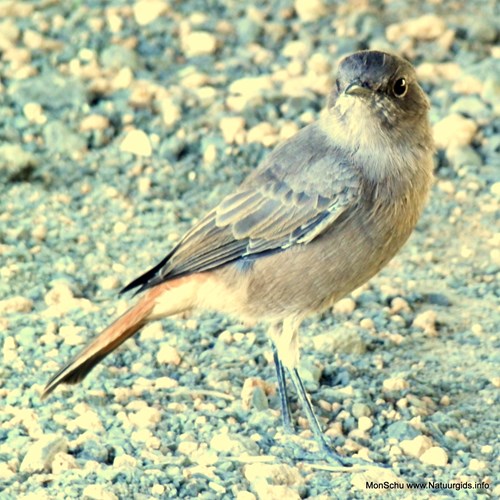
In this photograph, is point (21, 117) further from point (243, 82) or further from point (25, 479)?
point (25, 479)

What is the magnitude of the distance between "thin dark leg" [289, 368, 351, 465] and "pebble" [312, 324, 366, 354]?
23.5 inches

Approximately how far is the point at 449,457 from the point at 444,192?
9.36ft

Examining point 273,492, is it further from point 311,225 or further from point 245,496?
point 311,225

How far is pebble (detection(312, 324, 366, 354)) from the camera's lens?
261 inches

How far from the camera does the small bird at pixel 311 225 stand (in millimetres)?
5793

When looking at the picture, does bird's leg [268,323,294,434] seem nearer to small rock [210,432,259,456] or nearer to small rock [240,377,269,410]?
small rock [240,377,269,410]

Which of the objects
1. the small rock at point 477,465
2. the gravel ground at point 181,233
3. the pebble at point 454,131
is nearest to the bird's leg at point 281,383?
the gravel ground at point 181,233

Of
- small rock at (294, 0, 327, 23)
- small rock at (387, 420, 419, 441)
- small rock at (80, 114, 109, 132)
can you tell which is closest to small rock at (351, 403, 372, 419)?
small rock at (387, 420, 419, 441)

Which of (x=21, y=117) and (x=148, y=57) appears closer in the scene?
(x=21, y=117)

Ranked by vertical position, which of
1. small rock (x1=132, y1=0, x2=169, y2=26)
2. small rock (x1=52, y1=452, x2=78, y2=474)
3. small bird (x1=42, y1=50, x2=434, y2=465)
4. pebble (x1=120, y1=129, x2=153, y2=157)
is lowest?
small rock (x1=52, y1=452, x2=78, y2=474)

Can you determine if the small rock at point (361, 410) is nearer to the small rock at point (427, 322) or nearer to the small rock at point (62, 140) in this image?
the small rock at point (427, 322)

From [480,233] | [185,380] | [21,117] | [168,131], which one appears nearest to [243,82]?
[168,131]

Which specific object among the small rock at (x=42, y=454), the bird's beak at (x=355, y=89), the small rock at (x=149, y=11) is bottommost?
the small rock at (x=42, y=454)

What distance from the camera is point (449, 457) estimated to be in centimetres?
573
